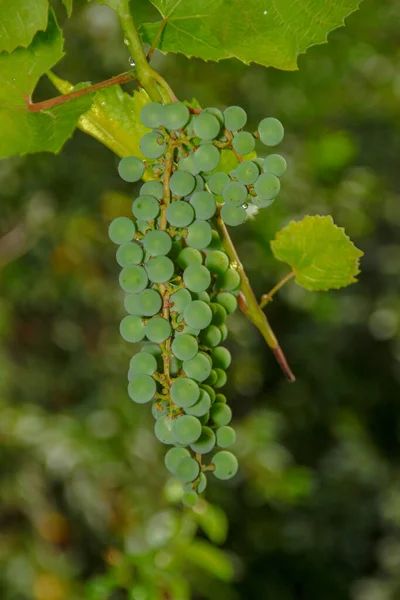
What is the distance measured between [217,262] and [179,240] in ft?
0.12

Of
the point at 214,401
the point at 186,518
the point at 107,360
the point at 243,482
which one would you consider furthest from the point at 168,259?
the point at 243,482

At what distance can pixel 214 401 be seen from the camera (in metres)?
0.53

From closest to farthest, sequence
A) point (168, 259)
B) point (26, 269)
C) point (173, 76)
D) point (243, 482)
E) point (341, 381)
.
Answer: point (168, 259), point (173, 76), point (26, 269), point (243, 482), point (341, 381)

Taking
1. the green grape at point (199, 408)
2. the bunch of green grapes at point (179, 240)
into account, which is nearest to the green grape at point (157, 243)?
the bunch of green grapes at point (179, 240)

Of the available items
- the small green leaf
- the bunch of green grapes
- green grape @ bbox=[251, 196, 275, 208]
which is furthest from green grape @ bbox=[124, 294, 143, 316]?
the small green leaf

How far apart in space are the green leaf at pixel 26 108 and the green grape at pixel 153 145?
0.08 meters

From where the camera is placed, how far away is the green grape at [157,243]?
1.43 feet

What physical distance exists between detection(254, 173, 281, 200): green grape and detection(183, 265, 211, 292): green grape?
6 centimetres

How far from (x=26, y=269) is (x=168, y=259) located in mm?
1950

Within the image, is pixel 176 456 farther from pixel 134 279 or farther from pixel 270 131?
pixel 270 131

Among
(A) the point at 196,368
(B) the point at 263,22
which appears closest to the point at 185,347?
(A) the point at 196,368

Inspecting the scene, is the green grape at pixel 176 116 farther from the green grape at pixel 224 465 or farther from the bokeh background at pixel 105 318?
the bokeh background at pixel 105 318

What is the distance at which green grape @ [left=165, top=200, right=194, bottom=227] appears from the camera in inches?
16.9

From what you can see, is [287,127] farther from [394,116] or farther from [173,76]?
[394,116]
